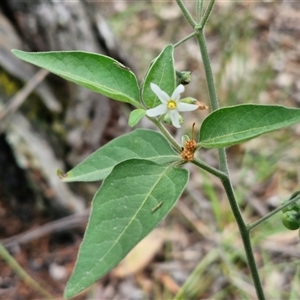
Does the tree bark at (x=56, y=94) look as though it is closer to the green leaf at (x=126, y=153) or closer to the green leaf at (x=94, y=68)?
the green leaf at (x=126, y=153)

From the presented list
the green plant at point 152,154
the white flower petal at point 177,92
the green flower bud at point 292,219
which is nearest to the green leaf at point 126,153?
the green plant at point 152,154

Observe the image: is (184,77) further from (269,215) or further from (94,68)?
(269,215)

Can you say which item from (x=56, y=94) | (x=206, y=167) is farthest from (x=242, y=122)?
(x=56, y=94)

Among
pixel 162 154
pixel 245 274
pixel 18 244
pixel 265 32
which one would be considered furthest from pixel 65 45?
pixel 265 32

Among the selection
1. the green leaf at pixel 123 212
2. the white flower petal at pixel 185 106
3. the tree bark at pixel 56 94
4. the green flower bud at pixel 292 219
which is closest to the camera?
the green leaf at pixel 123 212

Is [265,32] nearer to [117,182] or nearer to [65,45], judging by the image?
[65,45]

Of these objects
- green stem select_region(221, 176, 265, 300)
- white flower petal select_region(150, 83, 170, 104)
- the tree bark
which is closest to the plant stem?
green stem select_region(221, 176, 265, 300)
